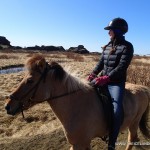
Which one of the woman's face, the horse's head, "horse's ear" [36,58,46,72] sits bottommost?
the horse's head

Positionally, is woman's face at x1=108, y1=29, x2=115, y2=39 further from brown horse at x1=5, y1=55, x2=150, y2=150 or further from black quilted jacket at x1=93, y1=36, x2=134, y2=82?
brown horse at x1=5, y1=55, x2=150, y2=150

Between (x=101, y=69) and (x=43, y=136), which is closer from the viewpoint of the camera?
(x=101, y=69)

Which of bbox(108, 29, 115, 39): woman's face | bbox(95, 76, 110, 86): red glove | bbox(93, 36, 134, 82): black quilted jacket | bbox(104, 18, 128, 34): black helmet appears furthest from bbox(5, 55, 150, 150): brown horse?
bbox(104, 18, 128, 34): black helmet

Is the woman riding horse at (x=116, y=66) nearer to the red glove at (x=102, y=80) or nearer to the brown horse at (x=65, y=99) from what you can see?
the red glove at (x=102, y=80)

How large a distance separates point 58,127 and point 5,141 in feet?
4.87

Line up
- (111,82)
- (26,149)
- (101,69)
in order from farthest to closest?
(26,149), (101,69), (111,82)

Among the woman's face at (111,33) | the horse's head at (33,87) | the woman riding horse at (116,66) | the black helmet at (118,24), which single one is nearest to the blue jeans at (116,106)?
the woman riding horse at (116,66)

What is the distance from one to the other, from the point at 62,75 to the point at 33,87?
50 centimetres

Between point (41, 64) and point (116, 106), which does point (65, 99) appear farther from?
point (116, 106)

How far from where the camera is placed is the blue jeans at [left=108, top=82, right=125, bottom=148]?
4.64 m

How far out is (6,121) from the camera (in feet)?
29.1

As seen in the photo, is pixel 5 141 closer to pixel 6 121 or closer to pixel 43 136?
pixel 43 136

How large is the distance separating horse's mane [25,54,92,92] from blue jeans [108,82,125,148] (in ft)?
1.40

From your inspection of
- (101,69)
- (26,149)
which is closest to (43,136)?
(26,149)
